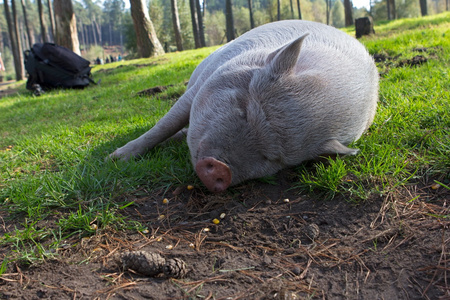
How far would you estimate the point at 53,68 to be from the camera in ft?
31.2

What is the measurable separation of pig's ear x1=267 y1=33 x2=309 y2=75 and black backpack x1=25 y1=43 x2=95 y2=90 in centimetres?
820

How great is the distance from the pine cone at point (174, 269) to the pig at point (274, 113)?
65cm

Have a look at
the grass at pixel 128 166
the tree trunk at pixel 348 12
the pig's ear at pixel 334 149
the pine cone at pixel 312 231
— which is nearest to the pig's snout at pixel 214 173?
the grass at pixel 128 166

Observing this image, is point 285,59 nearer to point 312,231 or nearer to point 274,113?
point 274,113

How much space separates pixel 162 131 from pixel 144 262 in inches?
68.6

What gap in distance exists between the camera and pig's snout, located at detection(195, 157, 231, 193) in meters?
2.38

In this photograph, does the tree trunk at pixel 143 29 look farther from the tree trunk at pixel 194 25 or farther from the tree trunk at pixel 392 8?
the tree trunk at pixel 392 8

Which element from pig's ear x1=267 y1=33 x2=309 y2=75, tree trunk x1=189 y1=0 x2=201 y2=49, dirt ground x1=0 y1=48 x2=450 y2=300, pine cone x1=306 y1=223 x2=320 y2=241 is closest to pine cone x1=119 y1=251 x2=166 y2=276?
dirt ground x1=0 y1=48 x2=450 y2=300

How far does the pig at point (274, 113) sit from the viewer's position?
8.39ft

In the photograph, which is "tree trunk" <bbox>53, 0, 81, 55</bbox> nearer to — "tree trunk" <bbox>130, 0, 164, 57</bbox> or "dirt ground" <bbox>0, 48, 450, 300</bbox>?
"tree trunk" <bbox>130, 0, 164, 57</bbox>

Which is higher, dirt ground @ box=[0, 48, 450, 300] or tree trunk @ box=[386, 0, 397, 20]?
tree trunk @ box=[386, 0, 397, 20]

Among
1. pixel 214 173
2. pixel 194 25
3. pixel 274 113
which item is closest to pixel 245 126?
pixel 274 113

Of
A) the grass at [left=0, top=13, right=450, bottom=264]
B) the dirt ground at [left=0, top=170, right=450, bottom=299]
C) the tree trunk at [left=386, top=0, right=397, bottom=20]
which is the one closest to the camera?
the dirt ground at [left=0, top=170, right=450, bottom=299]

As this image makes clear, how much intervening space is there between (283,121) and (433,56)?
5218 millimetres
